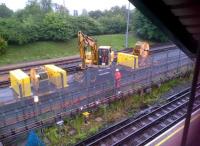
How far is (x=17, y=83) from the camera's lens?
1253 centimetres

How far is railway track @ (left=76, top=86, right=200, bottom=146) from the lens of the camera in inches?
389

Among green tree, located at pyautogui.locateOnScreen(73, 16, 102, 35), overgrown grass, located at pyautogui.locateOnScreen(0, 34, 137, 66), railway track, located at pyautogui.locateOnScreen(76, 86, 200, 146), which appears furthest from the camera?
green tree, located at pyautogui.locateOnScreen(73, 16, 102, 35)

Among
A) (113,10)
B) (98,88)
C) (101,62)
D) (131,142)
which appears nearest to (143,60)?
(101,62)

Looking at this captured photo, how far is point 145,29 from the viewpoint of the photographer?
109 feet

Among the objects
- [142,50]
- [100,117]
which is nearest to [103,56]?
[142,50]

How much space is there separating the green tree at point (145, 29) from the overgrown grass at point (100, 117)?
1822 cm

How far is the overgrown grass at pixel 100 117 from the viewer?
1032 centimetres

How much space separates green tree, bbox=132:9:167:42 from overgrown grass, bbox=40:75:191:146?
717 inches

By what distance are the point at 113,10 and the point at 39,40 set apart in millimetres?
25847

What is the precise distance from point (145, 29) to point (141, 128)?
24392mm

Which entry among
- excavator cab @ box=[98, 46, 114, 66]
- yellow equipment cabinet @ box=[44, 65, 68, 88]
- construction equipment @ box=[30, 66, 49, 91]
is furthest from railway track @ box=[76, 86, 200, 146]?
excavator cab @ box=[98, 46, 114, 66]

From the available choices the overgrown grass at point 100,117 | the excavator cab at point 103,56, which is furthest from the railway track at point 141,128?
the excavator cab at point 103,56

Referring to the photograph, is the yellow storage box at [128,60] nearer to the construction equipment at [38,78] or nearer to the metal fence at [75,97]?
the metal fence at [75,97]

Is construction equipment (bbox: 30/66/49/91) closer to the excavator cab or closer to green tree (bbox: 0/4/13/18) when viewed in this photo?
the excavator cab
